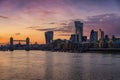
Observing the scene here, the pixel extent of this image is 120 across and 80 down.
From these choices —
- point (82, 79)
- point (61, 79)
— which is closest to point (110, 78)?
point (82, 79)

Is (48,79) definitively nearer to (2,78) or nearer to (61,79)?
(61,79)

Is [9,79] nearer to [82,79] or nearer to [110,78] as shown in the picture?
[82,79]

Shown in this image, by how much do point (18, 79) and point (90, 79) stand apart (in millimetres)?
13679

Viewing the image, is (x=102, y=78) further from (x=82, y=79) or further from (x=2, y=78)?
(x=2, y=78)

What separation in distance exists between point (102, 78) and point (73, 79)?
6.09 m

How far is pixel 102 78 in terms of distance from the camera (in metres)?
53.6

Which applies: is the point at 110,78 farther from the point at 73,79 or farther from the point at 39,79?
the point at 39,79

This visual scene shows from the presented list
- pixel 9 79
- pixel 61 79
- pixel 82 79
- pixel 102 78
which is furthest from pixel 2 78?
pixel 102 78

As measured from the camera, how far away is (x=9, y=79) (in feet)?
169

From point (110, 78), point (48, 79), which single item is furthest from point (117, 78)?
point (48, 79)

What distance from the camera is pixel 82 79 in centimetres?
5166

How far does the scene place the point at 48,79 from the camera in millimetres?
52562

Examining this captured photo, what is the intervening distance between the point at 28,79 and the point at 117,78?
56.4 feet

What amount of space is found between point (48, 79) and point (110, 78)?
39.9 ft
